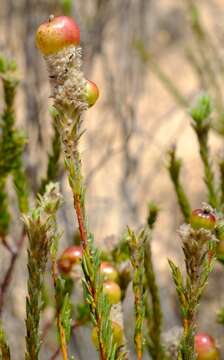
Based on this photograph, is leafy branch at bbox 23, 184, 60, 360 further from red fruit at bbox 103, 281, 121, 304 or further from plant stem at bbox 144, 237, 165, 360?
plant stem at bbox 144, 237, 165, 360

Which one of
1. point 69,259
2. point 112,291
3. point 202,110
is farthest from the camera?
point 202,110

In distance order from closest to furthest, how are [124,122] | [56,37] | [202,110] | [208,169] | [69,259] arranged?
[56,37] → [69,259] → [202,110] → [208,169] → [124,122]

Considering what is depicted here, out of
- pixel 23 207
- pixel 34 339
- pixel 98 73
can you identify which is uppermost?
pixel 98 73

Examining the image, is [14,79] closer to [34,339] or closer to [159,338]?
[159,338]

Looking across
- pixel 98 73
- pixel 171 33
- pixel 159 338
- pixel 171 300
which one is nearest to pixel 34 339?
pixel 159 338

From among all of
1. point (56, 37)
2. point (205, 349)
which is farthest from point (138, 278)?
point (56, 37)

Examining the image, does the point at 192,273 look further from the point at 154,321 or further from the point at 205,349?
the point at 154,321

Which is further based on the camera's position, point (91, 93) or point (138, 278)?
point (138, 278)
